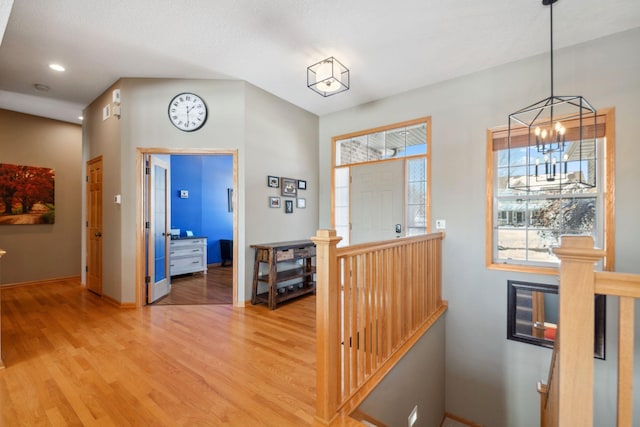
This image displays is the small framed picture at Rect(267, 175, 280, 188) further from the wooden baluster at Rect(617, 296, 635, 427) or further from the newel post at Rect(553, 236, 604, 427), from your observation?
the wooden baluster at Rect(617, 296, 635, 427)

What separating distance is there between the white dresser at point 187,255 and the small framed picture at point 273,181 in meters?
2.44

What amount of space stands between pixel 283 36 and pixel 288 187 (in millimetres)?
1979

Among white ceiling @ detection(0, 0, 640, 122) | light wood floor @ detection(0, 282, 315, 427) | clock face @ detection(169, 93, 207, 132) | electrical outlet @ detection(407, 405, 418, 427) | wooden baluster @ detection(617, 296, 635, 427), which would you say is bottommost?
electrical outlet @ detection(407, 405, 418, 427)

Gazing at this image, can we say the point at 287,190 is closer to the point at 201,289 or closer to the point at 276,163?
the point at 276,163

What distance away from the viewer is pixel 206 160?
254 inches

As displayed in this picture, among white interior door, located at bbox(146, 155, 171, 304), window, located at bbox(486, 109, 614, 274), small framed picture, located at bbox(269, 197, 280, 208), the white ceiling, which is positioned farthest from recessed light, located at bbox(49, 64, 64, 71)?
window, located at bbox(486, 109, 614, 274)

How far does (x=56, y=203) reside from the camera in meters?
4.91

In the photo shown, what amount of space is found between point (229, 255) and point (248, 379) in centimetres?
478

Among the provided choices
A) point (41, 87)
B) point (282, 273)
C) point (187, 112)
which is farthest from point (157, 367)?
point (41, 87)

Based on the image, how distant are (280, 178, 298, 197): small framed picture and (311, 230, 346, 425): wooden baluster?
8.54 ft

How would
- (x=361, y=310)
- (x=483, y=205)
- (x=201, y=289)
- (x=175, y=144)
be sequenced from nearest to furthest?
(x=361, y=310) → (x=483, y=205) → (x=175, y=144) → (x=201, y=289)

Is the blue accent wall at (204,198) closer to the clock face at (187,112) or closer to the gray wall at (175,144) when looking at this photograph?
the gray wall at (175,144)

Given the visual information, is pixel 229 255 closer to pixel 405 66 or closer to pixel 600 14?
pixel 405 66

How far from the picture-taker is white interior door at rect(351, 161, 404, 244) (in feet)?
12.5
